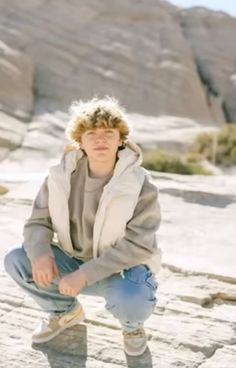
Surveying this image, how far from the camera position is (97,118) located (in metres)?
2.78

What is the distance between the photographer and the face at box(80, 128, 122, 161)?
2777mm

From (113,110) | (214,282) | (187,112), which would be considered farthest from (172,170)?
(113,110)

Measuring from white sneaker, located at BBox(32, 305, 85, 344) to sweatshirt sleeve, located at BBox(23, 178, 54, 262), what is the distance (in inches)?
13.5

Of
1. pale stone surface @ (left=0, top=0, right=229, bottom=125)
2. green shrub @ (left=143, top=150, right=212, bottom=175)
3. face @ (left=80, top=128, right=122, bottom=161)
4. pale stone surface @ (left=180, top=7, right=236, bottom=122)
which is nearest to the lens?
face @ (left=80, top=128, right=122, bottom=161)

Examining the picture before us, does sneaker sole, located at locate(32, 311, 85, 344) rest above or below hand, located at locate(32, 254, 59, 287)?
below

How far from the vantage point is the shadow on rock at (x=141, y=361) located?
107 inches

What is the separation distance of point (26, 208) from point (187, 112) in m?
18.4

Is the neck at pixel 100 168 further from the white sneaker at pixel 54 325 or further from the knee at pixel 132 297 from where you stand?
the white sneaker at pixel 54 325

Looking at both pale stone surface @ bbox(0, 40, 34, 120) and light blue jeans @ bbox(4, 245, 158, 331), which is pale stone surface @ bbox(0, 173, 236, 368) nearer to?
light blue jeans @ bbox(4, 245, 158, 331)

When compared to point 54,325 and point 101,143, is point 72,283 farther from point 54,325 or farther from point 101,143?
point 101,143

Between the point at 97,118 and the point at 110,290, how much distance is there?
70 cm

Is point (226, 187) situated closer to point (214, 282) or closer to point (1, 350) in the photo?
point (214, 282)

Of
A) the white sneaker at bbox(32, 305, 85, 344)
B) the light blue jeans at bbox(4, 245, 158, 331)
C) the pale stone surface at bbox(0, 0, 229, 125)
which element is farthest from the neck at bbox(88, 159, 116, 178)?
the pale stone surface at bbox(0, 0, 229, 125)

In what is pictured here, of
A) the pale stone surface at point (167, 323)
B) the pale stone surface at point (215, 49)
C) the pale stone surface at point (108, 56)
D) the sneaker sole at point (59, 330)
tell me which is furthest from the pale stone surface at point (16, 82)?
the sneaker sole at point (59, 330)
